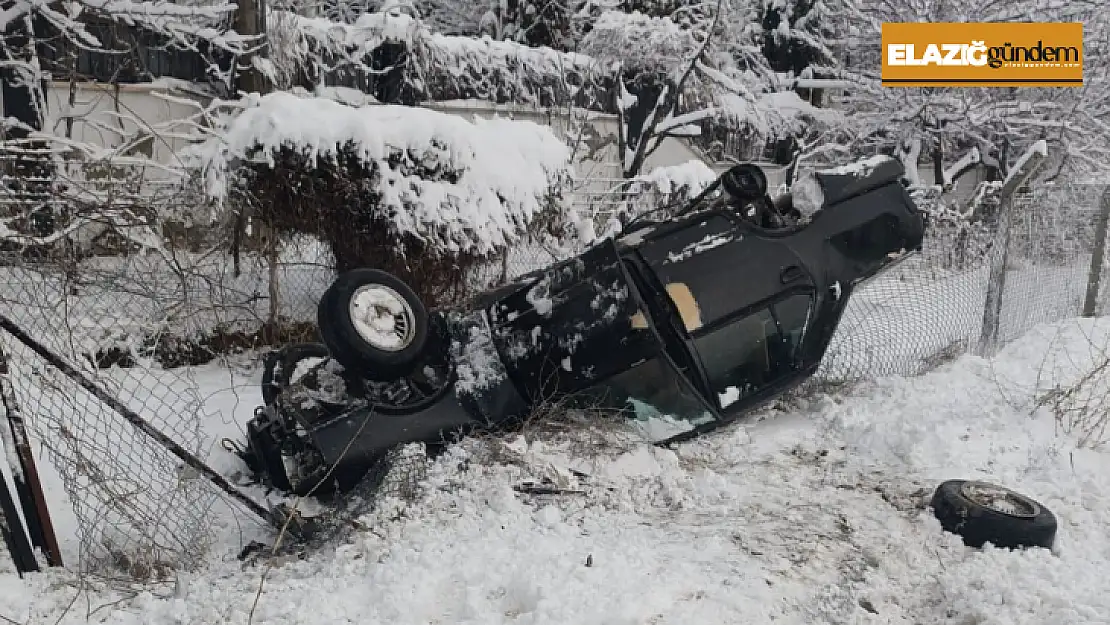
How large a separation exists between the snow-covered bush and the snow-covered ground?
2.19 metres

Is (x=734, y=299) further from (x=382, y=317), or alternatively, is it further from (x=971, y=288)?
(x=971, y=288)

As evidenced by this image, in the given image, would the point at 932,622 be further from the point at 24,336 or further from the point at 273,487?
the point at 24,336

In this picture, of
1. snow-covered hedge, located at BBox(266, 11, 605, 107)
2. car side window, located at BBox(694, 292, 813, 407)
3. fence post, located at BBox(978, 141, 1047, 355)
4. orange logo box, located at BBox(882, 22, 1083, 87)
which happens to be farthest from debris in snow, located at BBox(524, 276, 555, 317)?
orange logo box, located at BBox(882, 22, 1083, 87)

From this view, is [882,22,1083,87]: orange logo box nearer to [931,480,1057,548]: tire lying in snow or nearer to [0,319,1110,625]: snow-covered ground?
[0,319,1110,625]: snow-covered ground

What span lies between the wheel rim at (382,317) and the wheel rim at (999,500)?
2770 mm

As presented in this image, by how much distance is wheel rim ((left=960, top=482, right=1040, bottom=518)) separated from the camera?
3.12 meters

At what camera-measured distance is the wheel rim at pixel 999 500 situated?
10.2 ft

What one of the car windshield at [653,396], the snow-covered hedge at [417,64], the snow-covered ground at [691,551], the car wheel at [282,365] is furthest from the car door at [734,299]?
the snow-covered hedge at [417,64]

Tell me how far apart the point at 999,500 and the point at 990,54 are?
12866 mm

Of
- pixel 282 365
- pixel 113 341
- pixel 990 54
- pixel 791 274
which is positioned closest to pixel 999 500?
pixel 791 274

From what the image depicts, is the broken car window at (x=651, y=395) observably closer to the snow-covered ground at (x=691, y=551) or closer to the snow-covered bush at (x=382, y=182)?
the snow-covered ground at (x=691, y=551)

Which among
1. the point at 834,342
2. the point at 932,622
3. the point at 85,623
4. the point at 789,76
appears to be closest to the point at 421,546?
the point at 85,623

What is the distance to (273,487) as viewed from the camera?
3.62 m

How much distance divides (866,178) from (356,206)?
364 cm
